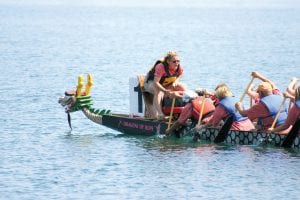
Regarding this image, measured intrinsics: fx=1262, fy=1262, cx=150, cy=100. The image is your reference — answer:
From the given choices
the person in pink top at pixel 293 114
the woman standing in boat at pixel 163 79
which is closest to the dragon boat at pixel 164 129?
the person in pink top at pixel 293 114

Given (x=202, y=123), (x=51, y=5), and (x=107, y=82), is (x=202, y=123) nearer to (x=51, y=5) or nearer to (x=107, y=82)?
(x=107, y=82)

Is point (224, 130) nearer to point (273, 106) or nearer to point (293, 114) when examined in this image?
point (273, 106)

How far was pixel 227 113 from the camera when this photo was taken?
85.5 feet

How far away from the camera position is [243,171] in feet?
78.4

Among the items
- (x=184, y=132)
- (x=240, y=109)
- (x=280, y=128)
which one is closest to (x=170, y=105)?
(x=184, y=132)

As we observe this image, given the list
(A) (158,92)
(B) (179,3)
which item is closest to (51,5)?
(B) (179,3)

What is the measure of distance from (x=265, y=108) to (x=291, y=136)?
33.8 inches

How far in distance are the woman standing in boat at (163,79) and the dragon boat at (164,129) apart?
25 cm

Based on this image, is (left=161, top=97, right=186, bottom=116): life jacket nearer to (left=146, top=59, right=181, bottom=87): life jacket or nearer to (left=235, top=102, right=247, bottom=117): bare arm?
(left=146, top=59, right=181, bottom=87): life jacket

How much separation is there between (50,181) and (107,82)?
19.7 m

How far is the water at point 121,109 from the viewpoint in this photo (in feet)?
Answer: 75.3

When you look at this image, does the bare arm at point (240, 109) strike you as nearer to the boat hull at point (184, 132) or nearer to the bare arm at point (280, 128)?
the boat hull at point (184, 132)

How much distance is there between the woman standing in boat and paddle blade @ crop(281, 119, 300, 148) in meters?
3.05

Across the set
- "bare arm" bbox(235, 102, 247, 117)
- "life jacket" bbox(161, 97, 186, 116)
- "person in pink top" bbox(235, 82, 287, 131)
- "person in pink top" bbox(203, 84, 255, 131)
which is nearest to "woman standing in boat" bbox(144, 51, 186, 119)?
"life jacket" bbox(161, 97, 186, 116)
